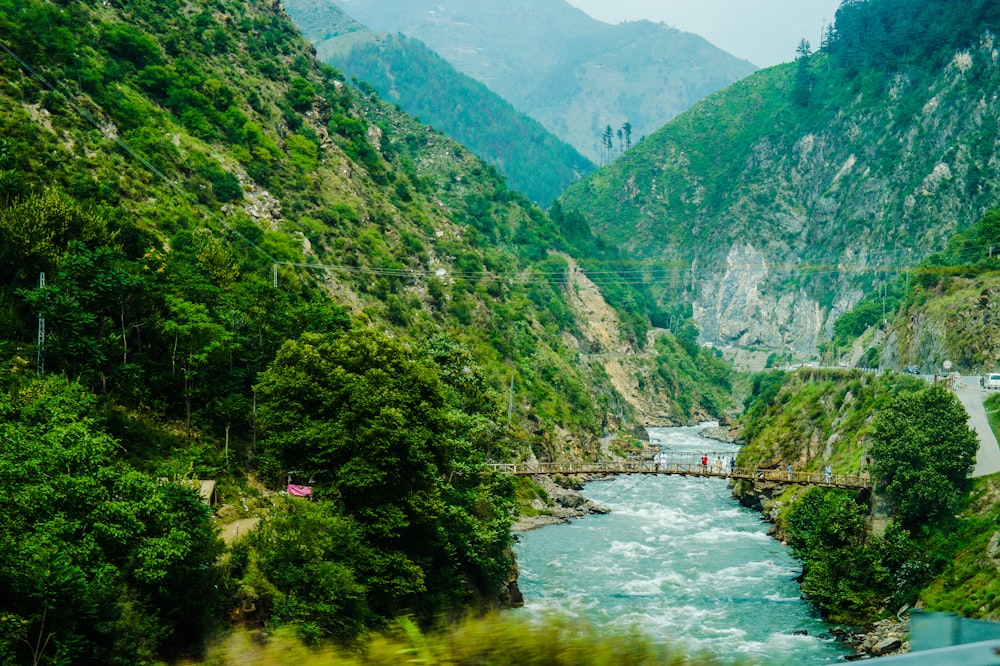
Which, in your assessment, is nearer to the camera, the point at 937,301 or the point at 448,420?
the point at 448,420

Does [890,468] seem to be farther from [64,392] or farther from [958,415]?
[64,392]

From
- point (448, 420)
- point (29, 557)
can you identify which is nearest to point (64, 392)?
point (29, 557)

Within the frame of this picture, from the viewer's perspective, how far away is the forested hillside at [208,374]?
667 inches

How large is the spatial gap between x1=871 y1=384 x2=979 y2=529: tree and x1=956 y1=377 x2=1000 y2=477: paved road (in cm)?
64

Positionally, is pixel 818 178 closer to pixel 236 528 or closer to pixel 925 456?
pixel 925 456

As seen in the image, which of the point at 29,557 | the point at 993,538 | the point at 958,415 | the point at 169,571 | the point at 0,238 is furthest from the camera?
the point at 958,415

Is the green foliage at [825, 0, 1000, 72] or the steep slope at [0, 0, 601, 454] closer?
the steep slope at [0, 0, 601, 454]

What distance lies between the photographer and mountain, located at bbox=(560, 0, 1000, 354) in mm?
101500

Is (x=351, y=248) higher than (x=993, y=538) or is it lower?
higher

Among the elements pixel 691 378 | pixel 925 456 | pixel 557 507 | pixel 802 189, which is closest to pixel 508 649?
pixel 925 456

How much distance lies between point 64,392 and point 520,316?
5708cm

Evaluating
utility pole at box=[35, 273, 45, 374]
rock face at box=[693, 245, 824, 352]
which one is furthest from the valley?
rock face at box=[693, 245, 824, 352]

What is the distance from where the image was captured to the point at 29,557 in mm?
14281

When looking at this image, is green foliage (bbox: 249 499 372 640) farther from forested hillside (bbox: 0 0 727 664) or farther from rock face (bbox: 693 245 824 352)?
rock face (bbox: 693 245 824 352)
